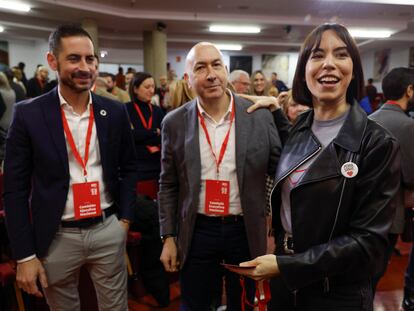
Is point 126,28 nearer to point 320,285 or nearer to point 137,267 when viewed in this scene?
point 137,267

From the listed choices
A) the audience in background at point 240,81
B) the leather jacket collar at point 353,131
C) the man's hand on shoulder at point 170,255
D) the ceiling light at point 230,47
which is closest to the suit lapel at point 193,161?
the man's hand on shoulder at point 170,255

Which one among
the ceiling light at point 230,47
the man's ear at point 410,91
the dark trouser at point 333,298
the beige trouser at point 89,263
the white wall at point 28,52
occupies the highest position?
the ceiling light at point 230,47

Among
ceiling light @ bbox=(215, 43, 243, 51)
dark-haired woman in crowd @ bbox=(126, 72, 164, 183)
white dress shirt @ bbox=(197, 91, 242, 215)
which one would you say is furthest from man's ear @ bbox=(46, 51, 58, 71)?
ceiling light @ bbox=(215, 43, 243, 51)

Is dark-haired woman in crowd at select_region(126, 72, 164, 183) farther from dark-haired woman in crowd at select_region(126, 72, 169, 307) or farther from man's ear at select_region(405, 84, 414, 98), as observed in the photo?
Result: man's ear at select_region(405, 84, 414, 98)

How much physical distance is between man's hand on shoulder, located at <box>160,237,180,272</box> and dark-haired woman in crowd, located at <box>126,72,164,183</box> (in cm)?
157

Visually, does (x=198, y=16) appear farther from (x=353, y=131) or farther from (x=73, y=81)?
(x=353, y=131)

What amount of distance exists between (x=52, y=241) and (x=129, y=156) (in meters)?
0.55

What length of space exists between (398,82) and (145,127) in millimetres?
2199

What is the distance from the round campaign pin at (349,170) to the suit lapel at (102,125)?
1080mm

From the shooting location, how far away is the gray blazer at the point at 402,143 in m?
1.91

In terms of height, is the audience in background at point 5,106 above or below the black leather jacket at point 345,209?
above

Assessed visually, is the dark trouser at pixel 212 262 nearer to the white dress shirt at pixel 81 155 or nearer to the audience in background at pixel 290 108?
the white dress shirt at pixel 81 155

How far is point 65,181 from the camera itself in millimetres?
1490

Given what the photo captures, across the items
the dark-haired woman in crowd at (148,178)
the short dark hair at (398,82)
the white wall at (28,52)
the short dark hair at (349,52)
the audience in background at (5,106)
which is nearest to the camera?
the short dark hair at (349,52)
